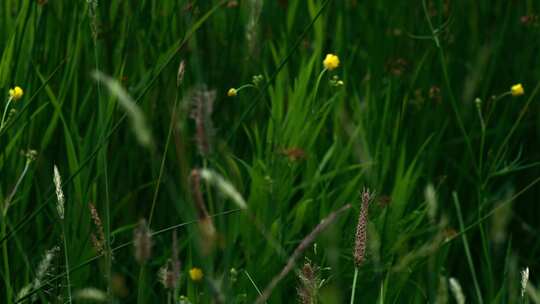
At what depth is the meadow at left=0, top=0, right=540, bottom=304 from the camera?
5.91ft

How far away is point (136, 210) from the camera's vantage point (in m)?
2.08

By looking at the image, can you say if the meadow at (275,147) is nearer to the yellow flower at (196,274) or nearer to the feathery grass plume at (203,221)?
the yellow flower at (196,274)

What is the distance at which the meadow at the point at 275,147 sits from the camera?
180cm

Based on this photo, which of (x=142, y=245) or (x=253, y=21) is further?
(x=253, y=21)

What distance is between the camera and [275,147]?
2.03 metres

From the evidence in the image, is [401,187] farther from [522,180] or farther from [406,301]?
[522,180]

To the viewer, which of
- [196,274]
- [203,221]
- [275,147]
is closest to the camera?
[203,221]

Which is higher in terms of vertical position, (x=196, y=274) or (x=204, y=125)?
(x=204, y=125)

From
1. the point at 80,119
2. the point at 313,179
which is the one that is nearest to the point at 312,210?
the point at 313,179

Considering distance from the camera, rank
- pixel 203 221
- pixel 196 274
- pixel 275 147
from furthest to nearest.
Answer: pixel 275 147, pixel 196 274, pixel 203 221

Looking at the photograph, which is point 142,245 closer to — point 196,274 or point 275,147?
point 196,274

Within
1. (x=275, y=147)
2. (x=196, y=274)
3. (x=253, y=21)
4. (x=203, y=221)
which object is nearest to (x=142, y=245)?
(x=203, y=221)

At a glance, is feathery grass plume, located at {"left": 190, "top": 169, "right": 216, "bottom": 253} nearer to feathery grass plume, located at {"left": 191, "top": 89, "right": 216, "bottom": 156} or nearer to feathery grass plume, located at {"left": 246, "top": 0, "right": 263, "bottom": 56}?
feathery grass plume, located at {"left": 191, "top": 89, "right": 216, "bottom": 156}

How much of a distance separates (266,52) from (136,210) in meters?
0.60
